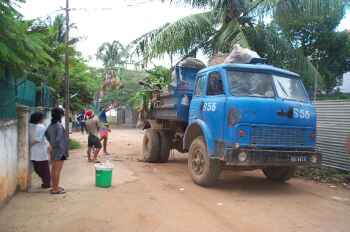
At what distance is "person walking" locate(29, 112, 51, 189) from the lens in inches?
311

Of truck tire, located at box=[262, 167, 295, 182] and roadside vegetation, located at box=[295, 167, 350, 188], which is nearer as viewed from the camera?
truck tire, located at box=[262, 167, 295, 182]

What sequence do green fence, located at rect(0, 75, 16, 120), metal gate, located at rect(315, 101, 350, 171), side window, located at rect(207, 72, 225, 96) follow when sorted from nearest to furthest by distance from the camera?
green fence, located at rect(0, 75, 16, 120)
side window, located at rect(207, 72, 225, 96)
metal gate, located at rect(315, 101, 350, 171)

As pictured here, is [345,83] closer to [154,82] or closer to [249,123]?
[154,82]

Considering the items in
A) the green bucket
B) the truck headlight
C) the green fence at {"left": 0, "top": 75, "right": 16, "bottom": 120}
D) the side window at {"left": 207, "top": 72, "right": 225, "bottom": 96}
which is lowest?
the green bucket

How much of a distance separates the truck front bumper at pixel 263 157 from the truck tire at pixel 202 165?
517 mm

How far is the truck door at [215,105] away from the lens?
7977 mm

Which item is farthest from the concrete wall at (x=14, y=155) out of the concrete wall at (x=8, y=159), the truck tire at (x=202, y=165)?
the truck tire at (x=202, y=165)

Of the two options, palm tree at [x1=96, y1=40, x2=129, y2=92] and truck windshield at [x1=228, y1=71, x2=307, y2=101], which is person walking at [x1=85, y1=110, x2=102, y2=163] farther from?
palm tree at [x1=96, y1=40, x2=129, y2=92]

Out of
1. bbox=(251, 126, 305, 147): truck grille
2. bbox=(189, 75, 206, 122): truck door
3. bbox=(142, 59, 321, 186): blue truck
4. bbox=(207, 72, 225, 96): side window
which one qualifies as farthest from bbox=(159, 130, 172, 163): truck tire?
bbox=(251, 126, 305, 147): truck grille

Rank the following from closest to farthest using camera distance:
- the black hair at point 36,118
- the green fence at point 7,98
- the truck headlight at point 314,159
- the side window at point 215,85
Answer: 1. the green fence at point 7,98
2. the black hair at point 36,118
3. the truck headlight at point 314,159
4. the side window at point 215,85

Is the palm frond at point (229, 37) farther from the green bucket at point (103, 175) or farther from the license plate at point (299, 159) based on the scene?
the green bucket at point (103, 175)

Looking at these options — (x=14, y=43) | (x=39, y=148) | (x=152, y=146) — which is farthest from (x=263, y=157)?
(x=152, y=146)

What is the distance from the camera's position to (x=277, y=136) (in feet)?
25.8

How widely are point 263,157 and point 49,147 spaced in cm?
384
